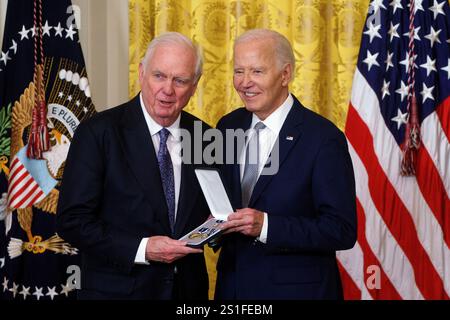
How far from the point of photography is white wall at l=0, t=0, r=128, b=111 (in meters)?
4.11

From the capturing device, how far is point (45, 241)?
3.63m

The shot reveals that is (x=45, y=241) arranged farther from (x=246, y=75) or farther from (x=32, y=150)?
(x=246, y=75)

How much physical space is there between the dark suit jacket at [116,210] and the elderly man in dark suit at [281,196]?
8.5 inches

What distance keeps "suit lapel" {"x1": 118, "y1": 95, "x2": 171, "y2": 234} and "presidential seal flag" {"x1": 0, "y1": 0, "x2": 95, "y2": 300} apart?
1.20 m

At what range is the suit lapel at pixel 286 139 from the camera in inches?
96.5

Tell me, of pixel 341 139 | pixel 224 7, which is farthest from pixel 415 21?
pixel 341 139

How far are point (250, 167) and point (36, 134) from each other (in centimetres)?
147

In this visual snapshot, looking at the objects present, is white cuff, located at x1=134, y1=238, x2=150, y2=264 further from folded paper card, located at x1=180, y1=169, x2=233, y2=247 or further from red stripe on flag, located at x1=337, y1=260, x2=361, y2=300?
red stripe on flag, located at x1=337, y1=260, x2=361, y2=300

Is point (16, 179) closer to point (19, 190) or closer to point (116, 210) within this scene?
point (19, 190)

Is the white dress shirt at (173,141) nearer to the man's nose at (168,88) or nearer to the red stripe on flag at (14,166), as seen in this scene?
the man's nose at (168,88)

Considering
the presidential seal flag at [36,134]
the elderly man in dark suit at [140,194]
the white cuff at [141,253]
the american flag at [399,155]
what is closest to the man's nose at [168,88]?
the elderly man in dark suit at [140,194]

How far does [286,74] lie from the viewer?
8.59ft

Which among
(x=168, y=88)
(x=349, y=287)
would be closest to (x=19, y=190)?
(x=168, y=88)

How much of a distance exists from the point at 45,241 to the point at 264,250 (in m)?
1.64
